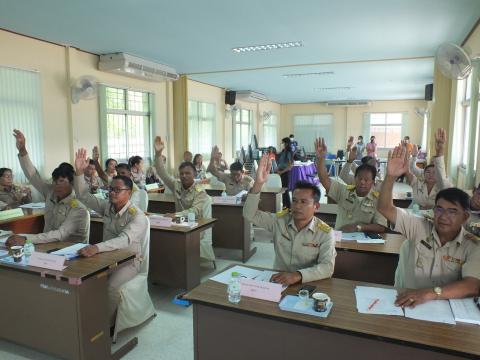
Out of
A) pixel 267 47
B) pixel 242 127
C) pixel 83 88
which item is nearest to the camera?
pixel 83 88

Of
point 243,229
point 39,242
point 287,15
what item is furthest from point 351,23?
point 39,242

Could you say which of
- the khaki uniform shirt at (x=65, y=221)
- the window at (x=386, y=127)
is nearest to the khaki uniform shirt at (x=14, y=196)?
the khaki uniform shirt at (x=65, y=221)

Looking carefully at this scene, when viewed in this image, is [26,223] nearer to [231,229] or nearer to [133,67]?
[231,229]

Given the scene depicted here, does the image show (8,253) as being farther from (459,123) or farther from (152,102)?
(459,123)

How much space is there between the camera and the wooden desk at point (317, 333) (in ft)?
4.69

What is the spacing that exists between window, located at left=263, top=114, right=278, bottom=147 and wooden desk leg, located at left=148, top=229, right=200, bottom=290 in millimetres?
11947

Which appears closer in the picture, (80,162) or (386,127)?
(80,162)

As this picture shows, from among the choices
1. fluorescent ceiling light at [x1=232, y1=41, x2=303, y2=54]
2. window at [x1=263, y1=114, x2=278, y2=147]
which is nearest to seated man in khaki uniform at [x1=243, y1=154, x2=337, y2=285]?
fluorescent ceiling light at [x1=232, y1=41, x2=303, y2=54]

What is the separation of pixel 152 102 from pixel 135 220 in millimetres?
5683

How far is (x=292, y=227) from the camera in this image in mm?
2309

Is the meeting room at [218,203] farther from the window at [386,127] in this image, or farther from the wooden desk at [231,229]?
the window at [386,127]

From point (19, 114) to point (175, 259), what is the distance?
356 cm

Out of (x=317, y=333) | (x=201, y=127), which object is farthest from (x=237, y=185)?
(x=201, y=127)

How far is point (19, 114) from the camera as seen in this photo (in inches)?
209
